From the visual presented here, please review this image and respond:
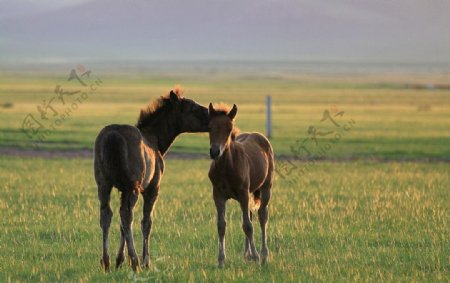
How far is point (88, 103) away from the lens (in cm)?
7212

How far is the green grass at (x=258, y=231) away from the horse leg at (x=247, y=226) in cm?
17

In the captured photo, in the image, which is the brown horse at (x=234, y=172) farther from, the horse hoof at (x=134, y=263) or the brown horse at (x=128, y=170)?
the horse hoof at (x=134, y=263)

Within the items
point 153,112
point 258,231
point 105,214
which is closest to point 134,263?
point 105,214

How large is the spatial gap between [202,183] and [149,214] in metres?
10.8

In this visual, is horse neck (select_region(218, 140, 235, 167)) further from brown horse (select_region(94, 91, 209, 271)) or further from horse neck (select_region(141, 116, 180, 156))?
horse neck (select_region(141, 116, 180, 156))

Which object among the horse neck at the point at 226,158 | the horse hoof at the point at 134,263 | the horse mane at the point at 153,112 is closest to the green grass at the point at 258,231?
the horse hoof at the point at 134,263

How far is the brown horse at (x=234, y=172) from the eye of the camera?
1222cm

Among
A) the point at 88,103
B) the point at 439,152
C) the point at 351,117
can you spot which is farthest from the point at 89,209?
the point at 88,103

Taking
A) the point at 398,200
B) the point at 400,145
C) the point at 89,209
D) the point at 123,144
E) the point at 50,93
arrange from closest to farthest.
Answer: the point at 123,144, the point at 89,209, the point at 398,200, the point at 400,145, the point at 50,93

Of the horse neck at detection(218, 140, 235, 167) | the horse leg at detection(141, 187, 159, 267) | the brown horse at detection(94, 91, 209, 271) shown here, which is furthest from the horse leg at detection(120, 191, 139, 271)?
the horse neck at detection(218, 140, 235, 167)

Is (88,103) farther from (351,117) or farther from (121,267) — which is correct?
(121,267)

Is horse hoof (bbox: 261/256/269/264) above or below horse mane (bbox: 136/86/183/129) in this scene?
below

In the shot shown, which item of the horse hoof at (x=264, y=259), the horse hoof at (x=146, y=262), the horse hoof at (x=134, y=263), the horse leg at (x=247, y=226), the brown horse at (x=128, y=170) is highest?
the brown horse at (x=128, y=170)

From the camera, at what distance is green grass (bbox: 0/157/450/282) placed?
12109mm
